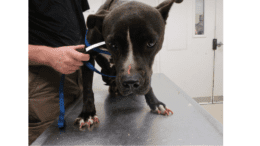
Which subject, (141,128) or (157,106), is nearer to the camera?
(141,128)

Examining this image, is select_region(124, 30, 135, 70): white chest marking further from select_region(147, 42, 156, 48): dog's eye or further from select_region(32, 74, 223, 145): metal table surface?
select_region(32, 74, 223, 145): metal table surface

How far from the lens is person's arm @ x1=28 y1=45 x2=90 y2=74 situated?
2.50 feet

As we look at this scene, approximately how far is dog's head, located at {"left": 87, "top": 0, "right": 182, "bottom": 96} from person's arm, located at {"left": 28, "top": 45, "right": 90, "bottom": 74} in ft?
0.65

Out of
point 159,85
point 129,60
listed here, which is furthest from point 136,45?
point 159,85

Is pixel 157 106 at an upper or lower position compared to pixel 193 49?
lower

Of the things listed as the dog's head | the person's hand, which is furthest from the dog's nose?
the person's hand

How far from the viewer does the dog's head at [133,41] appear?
0.59m

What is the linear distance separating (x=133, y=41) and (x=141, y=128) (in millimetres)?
384

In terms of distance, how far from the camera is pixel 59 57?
2.56 feet

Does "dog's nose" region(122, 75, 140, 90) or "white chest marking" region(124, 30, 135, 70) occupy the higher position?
"white chest marking" region(124, 30, 135, 70)

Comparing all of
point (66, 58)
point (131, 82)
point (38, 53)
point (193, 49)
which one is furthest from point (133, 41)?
point (193, 49)

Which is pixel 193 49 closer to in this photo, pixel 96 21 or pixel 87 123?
pixel 96 21

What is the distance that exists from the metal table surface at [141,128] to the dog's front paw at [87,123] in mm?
23

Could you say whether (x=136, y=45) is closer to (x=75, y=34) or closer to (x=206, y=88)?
(x=75, y=34)
